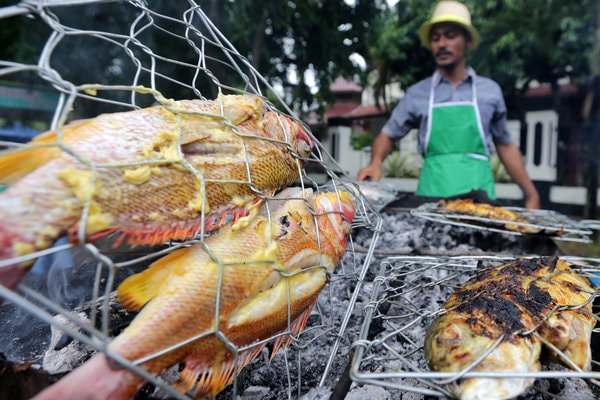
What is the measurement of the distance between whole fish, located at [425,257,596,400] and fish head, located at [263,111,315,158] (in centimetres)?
80

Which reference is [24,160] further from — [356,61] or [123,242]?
[356,61]

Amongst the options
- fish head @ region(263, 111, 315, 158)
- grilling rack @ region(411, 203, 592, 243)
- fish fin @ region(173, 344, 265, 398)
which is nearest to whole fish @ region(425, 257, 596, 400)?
fish fin @ region(173, 344, 265, 398)

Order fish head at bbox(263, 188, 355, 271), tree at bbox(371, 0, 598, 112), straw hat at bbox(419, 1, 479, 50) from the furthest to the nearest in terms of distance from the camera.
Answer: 1. tree at bbox(371, 0, 598, 112)
2. straw hat at bbox(419, 1, 479, 50)
3. fish head at bbox(263, 188, 355, 271)

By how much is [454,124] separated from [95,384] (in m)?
4.28

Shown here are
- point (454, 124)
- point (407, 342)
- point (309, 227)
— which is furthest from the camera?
point (454, 124)

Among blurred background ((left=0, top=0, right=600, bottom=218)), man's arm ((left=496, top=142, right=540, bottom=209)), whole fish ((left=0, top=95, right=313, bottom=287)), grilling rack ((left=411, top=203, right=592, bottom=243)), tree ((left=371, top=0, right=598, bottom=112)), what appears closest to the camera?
whole fish ((left=0, top=95, right=313, bottom=287))

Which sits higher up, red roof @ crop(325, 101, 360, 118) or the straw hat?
red roof @ crop(325, 101, 360, 118)

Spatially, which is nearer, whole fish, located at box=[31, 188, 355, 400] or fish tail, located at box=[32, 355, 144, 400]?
fish tail, located at box=[32, 355, 144, 400]

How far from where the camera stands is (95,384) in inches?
33.3

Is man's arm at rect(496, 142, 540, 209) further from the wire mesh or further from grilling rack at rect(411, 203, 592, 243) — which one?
the wire mesh

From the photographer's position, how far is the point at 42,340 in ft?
5.48

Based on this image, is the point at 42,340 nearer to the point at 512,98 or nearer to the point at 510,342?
the point at 510,342

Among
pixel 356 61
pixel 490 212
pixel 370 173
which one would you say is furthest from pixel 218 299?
pixel 356 61

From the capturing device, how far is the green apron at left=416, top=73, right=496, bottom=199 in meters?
4.30
